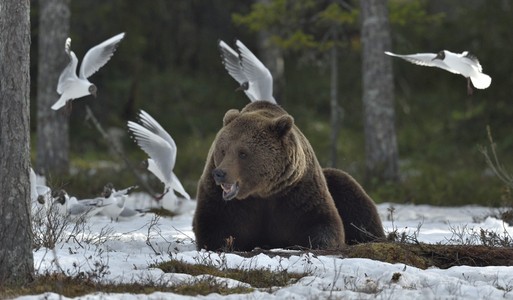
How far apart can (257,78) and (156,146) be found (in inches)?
51.7

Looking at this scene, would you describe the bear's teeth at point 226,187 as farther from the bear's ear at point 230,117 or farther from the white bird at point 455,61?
the white bird at point 455,61

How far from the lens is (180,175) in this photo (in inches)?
650

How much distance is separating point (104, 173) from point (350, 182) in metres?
7.70

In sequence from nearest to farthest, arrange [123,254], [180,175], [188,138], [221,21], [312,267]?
[312,267], [123,254], [180,175], [188,138], [221,21]

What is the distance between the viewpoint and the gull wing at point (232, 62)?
1010 cm

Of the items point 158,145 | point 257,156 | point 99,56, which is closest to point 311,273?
point 257,156

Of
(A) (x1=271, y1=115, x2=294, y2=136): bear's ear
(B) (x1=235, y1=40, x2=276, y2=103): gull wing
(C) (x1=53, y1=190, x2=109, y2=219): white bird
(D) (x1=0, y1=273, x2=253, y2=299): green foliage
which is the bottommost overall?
(C) (x1=53, y1=190, x2=109, y2=219): white bird

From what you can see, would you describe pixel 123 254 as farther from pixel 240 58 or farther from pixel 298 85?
pixel 298 85

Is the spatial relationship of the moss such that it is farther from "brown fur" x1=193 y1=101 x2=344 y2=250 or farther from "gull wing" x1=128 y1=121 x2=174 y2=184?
"gull wing" x1=128 y1=121 x2=174 y2=184

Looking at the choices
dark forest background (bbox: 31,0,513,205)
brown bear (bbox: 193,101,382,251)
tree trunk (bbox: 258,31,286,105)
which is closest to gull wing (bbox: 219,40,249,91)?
brown bear (bbox: 193,101,382,251)

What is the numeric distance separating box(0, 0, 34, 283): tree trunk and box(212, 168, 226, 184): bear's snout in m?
1.48

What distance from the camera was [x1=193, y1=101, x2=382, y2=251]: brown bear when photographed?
7.00 meters

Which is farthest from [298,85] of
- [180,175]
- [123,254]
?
[123,254]

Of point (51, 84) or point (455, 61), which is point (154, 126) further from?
point (51, 84)
